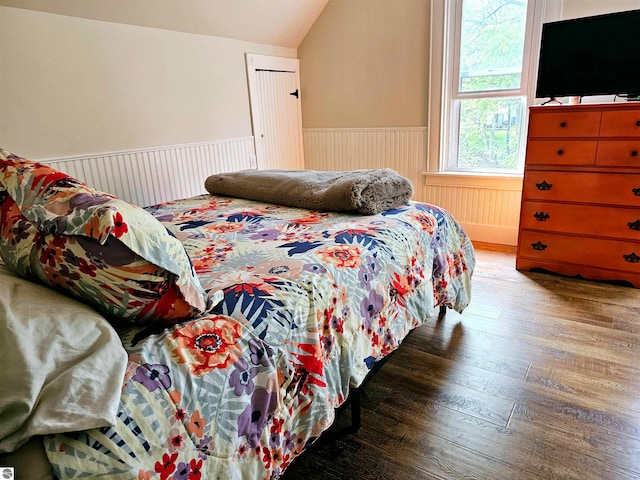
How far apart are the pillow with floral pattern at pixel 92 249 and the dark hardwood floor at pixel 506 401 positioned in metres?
0.85

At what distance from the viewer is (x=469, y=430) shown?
1507mm

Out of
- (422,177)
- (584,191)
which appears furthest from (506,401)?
(422,177)

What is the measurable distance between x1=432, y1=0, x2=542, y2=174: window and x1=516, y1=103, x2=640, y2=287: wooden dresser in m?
0.61

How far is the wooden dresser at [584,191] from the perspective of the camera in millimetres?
2445

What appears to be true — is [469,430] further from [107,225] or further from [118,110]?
[118,110]

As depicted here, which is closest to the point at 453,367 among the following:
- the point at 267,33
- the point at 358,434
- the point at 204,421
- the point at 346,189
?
the point at 358,434

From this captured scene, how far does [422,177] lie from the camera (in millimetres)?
3766

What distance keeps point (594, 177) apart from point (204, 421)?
2.72 m

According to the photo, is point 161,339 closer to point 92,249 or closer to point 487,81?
point 92,249

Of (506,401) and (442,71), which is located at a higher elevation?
(442,71)

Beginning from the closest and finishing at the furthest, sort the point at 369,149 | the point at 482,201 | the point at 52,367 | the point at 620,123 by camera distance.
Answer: the point at 52,367 → the point at 620,123 → the point at 482,201 → the point at 369,149

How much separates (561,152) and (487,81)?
3.37ft

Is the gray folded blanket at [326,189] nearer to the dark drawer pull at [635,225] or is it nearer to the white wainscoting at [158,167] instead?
the white wainscoting at [158,167]

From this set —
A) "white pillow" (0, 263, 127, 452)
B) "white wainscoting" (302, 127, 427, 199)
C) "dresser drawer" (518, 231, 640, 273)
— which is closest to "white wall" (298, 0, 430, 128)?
"white wainscoting" (302, 127, 427, 199)
